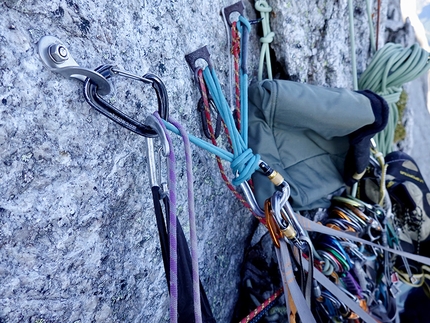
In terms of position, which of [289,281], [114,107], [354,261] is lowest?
[354,261]

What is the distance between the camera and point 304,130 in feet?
3.47

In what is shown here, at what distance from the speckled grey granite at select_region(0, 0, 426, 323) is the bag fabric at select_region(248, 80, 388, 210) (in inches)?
5.7

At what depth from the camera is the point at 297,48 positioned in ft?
3.79

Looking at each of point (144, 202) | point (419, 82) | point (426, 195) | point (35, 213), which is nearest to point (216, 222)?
point (144, 202)

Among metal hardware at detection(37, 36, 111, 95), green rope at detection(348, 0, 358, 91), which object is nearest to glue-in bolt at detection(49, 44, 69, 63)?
metal hardware at detection(37, 36, 111, 95)

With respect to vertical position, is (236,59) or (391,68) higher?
(236,59)

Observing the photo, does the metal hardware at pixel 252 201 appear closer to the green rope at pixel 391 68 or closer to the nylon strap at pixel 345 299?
the nylon strap at pixel 345 299

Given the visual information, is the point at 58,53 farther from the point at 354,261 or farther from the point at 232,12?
the point at 354,261

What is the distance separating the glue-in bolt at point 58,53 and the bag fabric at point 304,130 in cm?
52

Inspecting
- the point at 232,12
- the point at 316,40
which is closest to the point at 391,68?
the point at 316,40

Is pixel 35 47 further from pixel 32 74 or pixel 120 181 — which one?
pixel 120 181

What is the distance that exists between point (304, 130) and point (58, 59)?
0.70 m

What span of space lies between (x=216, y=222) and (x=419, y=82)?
190 centimetres

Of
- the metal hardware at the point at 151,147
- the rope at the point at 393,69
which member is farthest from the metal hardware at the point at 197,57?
the rope at the point at 393,69
